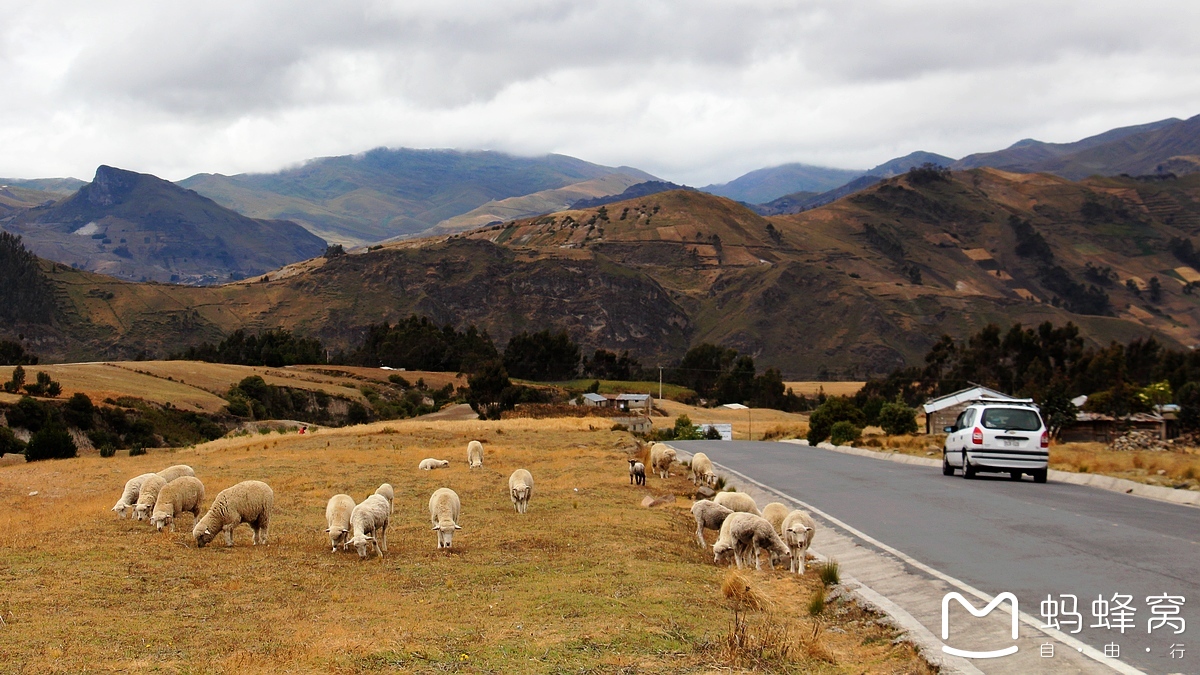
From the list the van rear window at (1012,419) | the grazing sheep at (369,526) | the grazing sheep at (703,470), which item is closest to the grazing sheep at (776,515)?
the grazing sheep at (369,526)

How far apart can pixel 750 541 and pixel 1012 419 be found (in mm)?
12667

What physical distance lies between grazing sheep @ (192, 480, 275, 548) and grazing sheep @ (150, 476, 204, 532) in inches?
57.8

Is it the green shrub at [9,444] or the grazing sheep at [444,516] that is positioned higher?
the grazing sheep at [444,516]

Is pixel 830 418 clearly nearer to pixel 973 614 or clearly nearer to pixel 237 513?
pixel 237 513

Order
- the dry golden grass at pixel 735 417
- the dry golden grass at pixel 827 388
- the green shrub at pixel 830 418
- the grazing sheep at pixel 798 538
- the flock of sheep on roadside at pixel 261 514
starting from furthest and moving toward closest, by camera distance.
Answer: the dry golden grass at pixel 827 388
the dry golden grass at pixel 735 417
the green shrub at pixel 830 418
the flock of sheep on roadside at pixel 261 514
the grazing sheep at pixel 798 538

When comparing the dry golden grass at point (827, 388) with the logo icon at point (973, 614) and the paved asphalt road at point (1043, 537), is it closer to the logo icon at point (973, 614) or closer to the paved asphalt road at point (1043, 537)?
the paved asphalt road at point (1043, 537)

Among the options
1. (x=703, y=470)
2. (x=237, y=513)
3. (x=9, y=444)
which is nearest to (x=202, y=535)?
(x=237, y=513)

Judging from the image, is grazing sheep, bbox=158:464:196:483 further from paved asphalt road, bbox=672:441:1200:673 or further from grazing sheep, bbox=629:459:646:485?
paved asphalt road, bbox=672:441:1200:673

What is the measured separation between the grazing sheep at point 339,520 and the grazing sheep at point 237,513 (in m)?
1.00

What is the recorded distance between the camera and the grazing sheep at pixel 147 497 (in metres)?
17.4

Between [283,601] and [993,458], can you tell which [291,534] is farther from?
[993,458]

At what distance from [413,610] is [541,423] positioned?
192 ft

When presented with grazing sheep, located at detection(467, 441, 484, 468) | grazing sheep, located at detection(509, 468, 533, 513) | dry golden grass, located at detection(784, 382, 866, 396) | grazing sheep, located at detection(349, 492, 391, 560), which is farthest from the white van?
dry golden grass, located at detection(784, 382, 866, 396)

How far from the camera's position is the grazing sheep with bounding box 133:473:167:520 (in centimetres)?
1738
